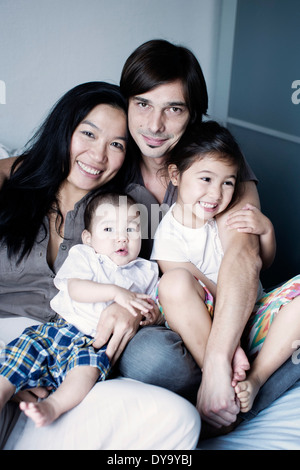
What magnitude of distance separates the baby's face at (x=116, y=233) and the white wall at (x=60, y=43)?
1.15m

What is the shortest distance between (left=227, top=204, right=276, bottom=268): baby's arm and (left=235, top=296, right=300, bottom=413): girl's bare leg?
33cm

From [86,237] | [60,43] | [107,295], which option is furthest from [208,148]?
[60,43]

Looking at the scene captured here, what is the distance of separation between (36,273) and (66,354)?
1.21ft

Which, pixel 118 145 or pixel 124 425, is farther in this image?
pixel 118 145

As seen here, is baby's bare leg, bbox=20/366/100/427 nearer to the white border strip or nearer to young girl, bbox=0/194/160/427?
young girl, bbox=0/194/160/427

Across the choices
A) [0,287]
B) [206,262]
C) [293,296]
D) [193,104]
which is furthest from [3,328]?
[193,104]

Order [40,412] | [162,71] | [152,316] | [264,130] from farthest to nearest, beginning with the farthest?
[264,130] → [162,71] → [152,316] → [40,412]

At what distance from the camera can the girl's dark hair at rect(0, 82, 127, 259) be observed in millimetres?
1615

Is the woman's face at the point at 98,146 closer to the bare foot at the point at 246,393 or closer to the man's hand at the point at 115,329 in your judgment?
the man's hand at the point at 115,329

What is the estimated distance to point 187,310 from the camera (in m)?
1.35

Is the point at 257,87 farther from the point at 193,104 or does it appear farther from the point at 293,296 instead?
the point at 293,296

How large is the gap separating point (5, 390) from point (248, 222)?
901 millimetres

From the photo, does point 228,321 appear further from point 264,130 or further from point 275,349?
point 264,130

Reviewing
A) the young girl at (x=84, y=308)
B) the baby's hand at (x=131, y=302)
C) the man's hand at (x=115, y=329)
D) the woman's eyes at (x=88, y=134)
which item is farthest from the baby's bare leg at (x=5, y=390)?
the woman's eyes at (x=88, y=134)
